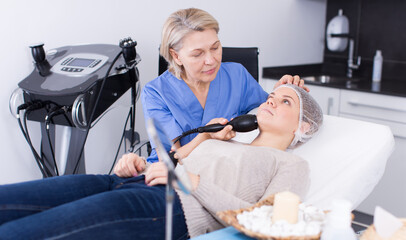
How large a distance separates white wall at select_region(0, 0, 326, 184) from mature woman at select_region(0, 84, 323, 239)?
25.5 inches

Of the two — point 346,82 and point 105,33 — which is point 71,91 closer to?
point 105,33

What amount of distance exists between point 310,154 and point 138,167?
0.60 m

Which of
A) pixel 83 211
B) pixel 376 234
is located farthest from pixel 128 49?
pixel 376 234

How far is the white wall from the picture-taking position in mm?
1805

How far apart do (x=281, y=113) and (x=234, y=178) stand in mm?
311

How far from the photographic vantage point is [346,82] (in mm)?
2787

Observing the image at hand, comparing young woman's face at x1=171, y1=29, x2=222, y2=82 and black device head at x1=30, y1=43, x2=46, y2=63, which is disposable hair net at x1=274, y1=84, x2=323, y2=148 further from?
black device head at x1=30, y1=43, x2=46, y2=63

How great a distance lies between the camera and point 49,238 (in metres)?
1.01

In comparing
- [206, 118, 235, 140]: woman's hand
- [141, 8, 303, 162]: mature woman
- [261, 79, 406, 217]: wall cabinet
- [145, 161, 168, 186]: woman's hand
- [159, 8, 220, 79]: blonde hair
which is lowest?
[261, 79, 406, 217]: wall cabinet

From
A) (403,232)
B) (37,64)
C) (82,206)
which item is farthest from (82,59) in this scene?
(403,232)

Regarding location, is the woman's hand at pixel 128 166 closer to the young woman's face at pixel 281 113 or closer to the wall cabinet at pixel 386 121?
the young woman's face at pixel 281 113

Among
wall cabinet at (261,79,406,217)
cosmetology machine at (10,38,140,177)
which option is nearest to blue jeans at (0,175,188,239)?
cosmetology machine at (10,38,140,177)

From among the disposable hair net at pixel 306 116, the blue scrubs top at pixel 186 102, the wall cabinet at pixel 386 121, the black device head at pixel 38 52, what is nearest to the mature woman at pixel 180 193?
the disposable hair net at pixel 306 116

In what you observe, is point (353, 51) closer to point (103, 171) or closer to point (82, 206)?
point (103, 171)
